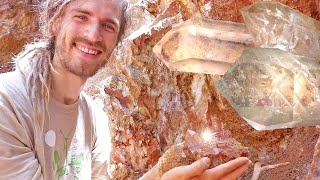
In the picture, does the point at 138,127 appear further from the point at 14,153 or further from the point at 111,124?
the point at 14,153

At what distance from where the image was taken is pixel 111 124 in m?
1.68

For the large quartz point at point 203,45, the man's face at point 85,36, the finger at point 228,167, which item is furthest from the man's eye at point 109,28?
the finger at point 228,167

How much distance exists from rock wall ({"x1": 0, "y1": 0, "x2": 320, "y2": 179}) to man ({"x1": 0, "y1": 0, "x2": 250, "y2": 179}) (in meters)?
0.24

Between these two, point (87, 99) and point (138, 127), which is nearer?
point (87, 99)

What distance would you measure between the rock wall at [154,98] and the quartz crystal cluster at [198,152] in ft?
0.80

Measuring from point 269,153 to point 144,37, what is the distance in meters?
0.74

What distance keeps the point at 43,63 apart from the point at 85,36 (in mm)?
116

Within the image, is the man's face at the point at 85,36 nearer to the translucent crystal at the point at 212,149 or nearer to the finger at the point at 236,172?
the translucent crystal at the point at 212,149

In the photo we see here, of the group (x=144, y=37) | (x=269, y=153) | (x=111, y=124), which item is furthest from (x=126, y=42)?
(x=269, y=153)

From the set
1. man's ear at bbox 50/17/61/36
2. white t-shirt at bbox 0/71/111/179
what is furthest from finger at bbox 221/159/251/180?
man's ear at bbox 50/17/61/36

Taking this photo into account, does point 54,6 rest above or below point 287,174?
above

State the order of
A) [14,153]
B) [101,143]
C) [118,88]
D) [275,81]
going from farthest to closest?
[118,88] < [101,143] < [14,153] < [275,81]

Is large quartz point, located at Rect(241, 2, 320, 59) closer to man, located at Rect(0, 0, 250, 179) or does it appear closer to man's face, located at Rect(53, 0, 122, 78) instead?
man, located at Rect(0, 0, 250, 179)

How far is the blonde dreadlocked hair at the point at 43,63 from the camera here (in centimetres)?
93
